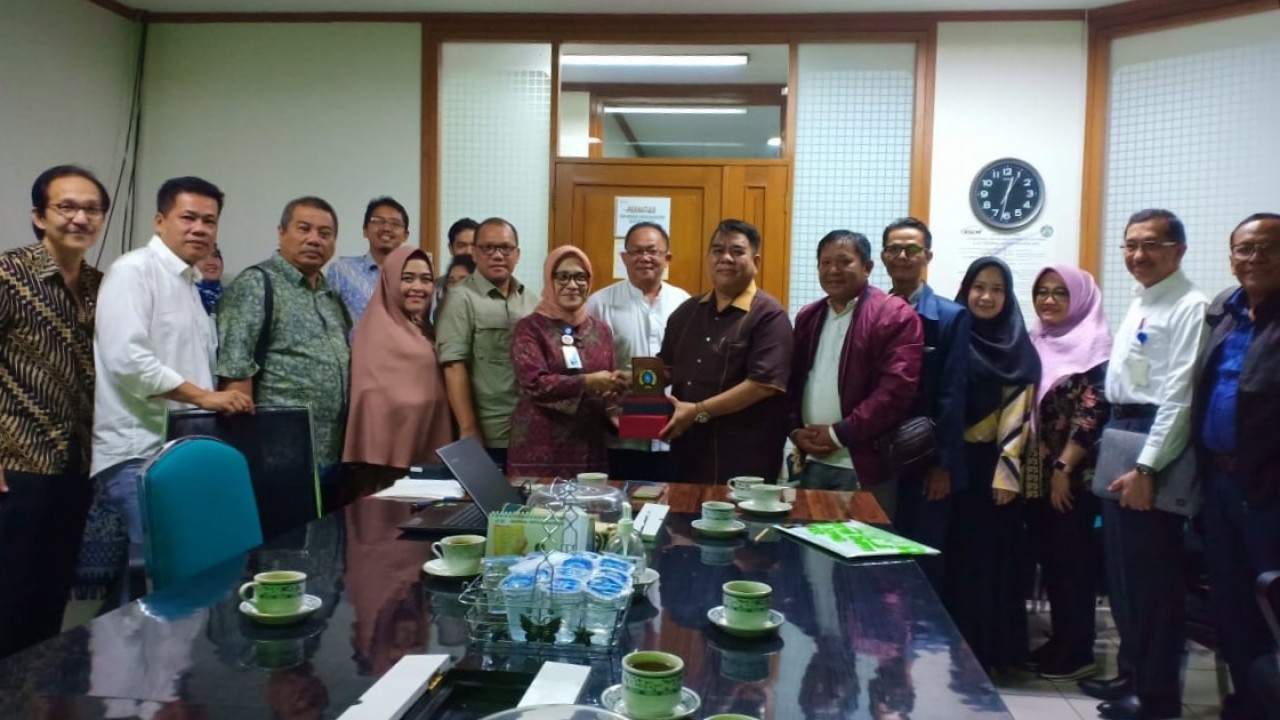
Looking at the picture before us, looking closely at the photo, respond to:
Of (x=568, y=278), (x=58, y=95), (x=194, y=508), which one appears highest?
(x=58, y=95)

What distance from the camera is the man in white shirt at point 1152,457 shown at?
8.57ft

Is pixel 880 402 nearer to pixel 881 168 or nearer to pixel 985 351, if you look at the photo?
pixel 985 351

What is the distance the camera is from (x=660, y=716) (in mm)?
962

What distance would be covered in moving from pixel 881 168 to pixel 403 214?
90.4 inches

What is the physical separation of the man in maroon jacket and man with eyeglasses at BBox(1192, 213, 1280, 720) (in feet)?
2.69

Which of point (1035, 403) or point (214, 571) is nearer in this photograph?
point (214, 571)

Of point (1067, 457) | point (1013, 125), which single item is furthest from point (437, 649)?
point (1013, 125)

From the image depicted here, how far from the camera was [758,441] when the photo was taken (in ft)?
9.58

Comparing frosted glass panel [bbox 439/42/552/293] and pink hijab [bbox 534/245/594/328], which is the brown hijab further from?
frosted glass panel [bbox 439/42/552/293]

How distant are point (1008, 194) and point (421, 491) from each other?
3256 mm

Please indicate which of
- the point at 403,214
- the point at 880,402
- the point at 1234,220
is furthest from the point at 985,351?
the point at 403,214

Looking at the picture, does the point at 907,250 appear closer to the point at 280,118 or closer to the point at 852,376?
the point at 852,376

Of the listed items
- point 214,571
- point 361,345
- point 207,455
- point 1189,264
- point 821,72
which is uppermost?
point 821,72

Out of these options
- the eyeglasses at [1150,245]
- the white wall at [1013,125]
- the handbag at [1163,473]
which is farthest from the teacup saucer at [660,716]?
the white wall at [1013,125]
